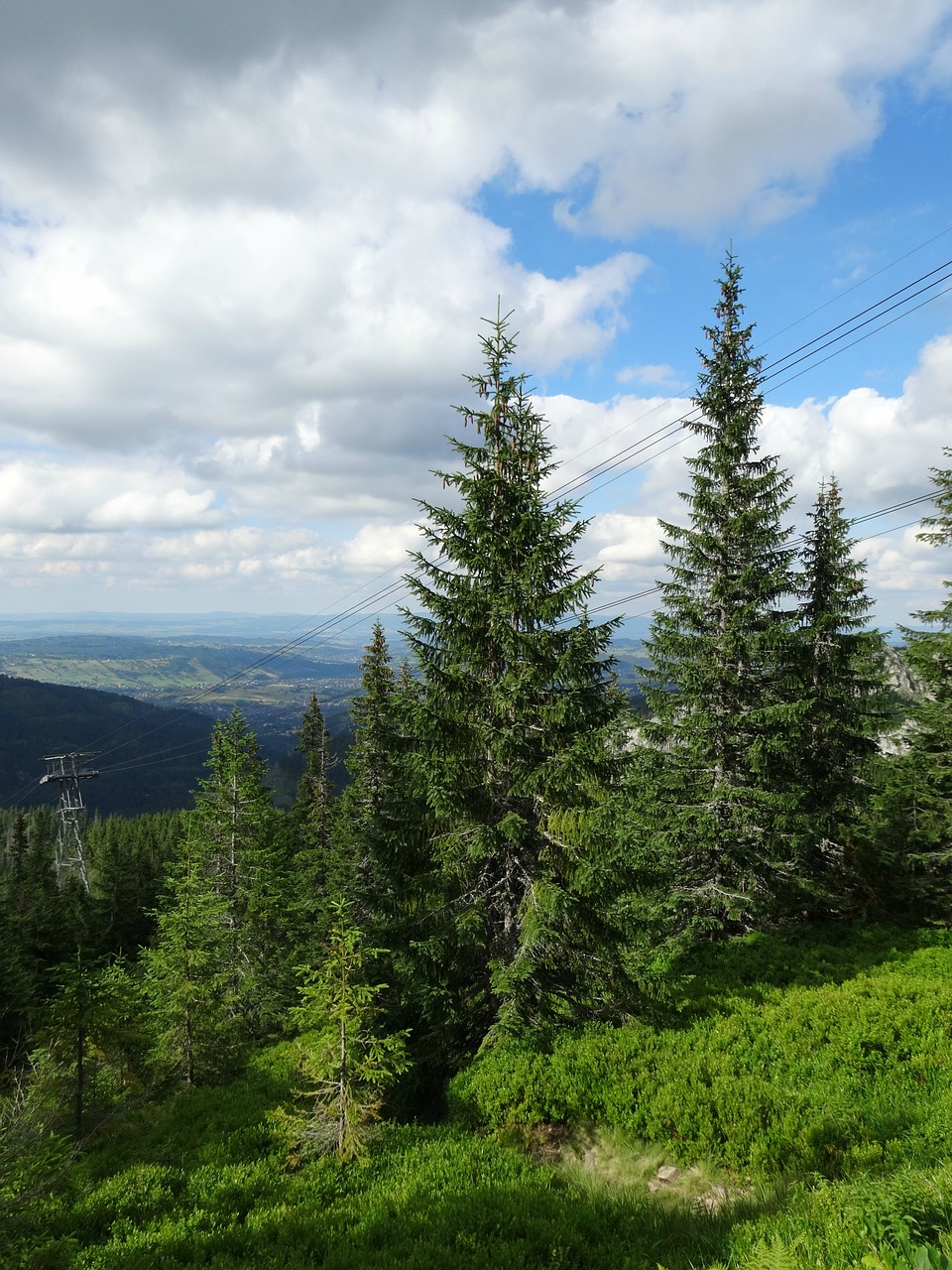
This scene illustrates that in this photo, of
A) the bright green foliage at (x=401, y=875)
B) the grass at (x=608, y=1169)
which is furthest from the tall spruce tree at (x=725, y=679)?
A: the bright green foliage at (x=401, y=875)

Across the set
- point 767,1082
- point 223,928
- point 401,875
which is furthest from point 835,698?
point 223,928

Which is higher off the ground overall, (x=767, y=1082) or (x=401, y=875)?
(x=401, y=875)

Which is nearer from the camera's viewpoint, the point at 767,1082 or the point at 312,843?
the point at 767,1082

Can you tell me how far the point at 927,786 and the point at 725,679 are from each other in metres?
7.52

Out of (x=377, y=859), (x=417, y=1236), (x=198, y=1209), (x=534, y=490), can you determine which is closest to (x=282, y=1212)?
(x=198, y=1209)

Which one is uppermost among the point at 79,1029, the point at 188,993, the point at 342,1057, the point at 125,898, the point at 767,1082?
the point at 342,1057

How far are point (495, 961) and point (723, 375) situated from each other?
14980 mm

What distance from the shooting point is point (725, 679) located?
14.7 m

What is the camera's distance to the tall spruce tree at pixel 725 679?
14609 mm

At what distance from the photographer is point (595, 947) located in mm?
10844

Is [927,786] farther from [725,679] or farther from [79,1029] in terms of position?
[79,1029]

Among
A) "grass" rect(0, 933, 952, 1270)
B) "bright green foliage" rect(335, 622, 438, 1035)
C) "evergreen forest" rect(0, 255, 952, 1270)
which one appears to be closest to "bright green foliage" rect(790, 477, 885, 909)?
"evergreen forest" rect(0, 255, 952, 1270)

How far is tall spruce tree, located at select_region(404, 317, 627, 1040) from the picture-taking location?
413 inches

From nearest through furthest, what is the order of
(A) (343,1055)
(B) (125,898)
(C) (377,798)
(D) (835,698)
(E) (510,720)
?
(A) (343,1055) → (E) (510,720) → (D) (835,698) → (C) (377,798) → (B) (125,898)
